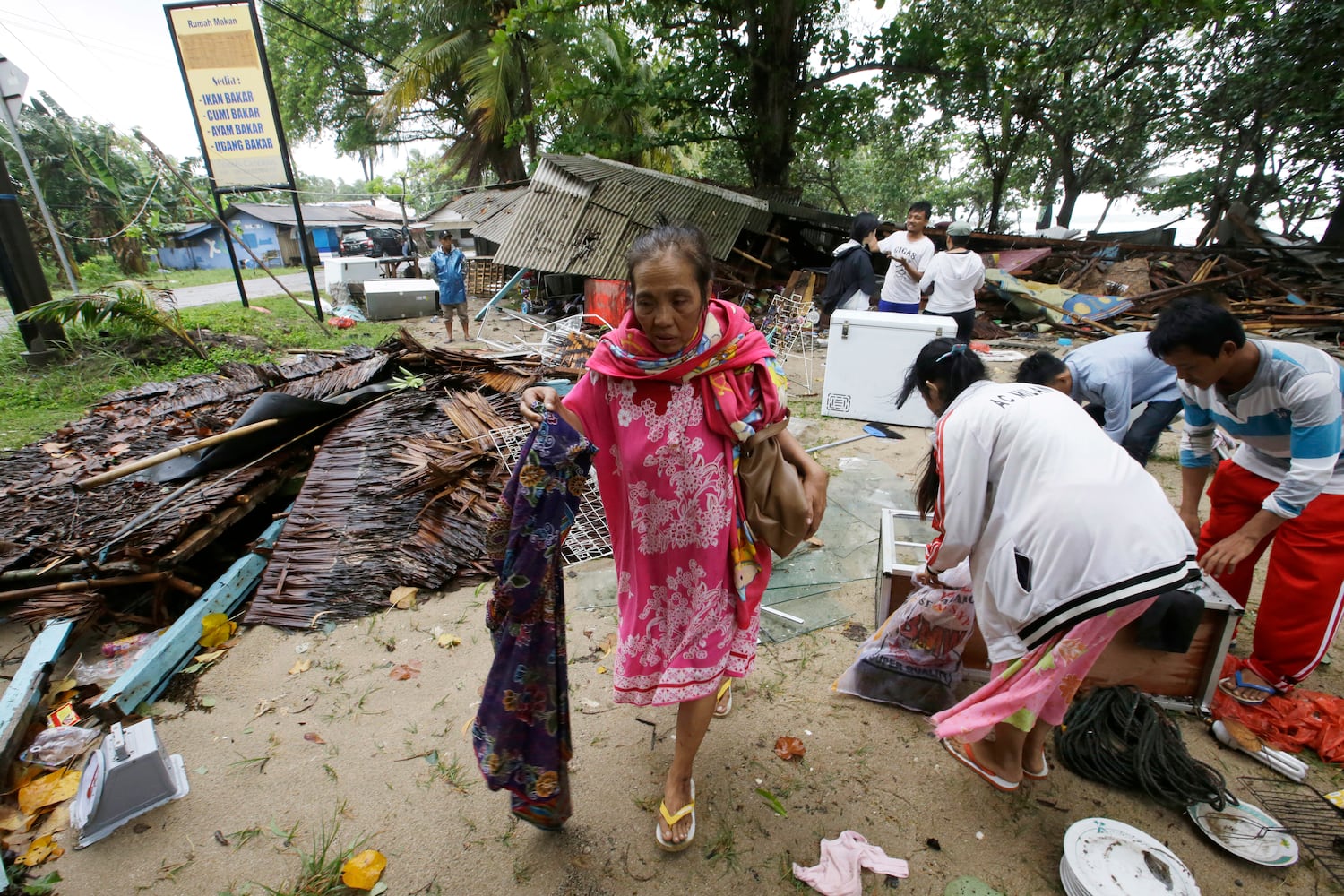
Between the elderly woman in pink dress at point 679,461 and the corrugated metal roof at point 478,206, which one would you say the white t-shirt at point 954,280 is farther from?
the corrugated metal roof at point 478,206

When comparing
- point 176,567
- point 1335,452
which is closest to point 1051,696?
point 1335,452

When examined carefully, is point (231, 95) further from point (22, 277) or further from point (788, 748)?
point (788, 748)

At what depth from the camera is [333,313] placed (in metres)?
12.1

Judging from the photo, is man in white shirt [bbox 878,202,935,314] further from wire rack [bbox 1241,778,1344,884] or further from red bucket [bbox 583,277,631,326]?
wire rack [bbox 1241,778,1344,884]

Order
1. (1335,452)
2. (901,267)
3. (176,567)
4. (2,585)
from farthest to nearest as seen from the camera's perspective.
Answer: (901,267) → (176,567) → (2,585) → (1335,452)

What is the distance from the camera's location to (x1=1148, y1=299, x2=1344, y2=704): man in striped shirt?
2.08 meters

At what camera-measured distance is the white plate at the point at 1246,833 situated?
6.02 feet

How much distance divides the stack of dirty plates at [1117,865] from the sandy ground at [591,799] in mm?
152

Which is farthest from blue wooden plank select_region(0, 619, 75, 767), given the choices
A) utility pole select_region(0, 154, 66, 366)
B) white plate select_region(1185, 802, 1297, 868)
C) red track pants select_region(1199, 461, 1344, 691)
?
utility pole select_region(0, 154, 66, 366)

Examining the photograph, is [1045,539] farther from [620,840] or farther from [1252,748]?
[620,840]

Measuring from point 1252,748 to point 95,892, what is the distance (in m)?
4.12

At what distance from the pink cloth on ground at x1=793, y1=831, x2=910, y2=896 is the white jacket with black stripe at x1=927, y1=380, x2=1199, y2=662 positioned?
2.52ft

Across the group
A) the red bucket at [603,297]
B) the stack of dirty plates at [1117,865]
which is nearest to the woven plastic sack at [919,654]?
the stack of dirty plates at [1117,865]

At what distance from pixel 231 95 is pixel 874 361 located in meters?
11.1
